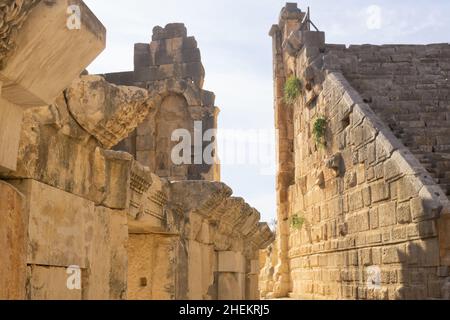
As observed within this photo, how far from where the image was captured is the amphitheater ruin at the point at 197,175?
10.6 feet

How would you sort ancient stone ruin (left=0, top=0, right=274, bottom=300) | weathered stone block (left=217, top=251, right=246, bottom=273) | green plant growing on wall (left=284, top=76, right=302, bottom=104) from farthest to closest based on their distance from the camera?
green plant growing on wall (left=284, top=76, right=302, bottom=104), weathered stone block (left=217, top=251, right=246, bottom=273), ancient stone ruin (left=0, top=0, right=274, bottom=300)

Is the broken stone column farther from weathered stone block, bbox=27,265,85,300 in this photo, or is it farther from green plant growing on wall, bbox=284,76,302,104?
green plant growing on wall, bbox=284,76,302,104

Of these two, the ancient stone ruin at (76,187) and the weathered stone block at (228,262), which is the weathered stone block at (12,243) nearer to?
the ancient stone ruin at (76,187)

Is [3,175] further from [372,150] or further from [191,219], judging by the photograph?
[372,150]

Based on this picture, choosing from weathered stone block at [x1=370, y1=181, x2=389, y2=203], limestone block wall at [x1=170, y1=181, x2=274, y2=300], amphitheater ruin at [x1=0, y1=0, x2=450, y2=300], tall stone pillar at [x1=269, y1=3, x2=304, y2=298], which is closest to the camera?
amphitheater ruin at [x1=0, y1=0, x2=450, y2=300]

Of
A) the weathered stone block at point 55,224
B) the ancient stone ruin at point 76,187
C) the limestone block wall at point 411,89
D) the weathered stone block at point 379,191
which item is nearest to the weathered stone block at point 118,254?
the ancient stone ruin at point 76,187

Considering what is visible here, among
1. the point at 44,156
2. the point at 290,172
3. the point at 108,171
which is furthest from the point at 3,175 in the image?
the point at 290,172

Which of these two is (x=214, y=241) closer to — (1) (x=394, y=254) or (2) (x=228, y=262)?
(2) (x=228, y=262)

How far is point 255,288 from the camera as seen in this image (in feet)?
40.7

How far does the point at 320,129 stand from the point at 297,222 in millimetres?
3698

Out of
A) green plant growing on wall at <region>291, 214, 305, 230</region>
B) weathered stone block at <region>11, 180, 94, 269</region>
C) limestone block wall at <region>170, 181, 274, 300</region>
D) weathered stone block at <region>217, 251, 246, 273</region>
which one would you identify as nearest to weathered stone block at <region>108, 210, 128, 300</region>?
weathered stone block at <region>11, 180, 94, 269</region>

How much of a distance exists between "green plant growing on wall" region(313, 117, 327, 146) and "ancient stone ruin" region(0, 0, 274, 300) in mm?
7167

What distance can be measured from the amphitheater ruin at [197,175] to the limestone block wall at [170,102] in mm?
27

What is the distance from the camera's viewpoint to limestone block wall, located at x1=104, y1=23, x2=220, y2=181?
11.1 metres
